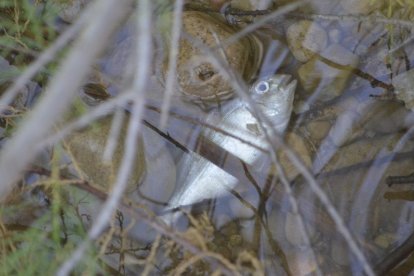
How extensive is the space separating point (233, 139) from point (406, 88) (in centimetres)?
110

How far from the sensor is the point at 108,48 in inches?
136

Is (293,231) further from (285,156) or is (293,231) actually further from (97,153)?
(97,153)

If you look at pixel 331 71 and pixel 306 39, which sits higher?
pixel 306 39

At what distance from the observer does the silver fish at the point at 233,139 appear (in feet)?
10.5

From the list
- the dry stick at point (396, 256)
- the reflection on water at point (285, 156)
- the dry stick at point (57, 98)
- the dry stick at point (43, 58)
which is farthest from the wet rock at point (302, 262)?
the dry stick at point (57, 98)

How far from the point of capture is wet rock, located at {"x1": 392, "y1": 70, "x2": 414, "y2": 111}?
3133 mm

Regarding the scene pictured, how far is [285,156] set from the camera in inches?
127

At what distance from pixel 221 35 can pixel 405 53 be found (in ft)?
3.75

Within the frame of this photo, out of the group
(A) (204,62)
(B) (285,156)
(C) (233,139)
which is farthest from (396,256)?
(A) (204,62)

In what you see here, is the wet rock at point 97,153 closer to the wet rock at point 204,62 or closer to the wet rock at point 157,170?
the wet rock at point 157,170

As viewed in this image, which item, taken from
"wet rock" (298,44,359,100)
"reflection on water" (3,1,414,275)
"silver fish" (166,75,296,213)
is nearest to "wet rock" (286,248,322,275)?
"reflection on water" (3,1,414,275)

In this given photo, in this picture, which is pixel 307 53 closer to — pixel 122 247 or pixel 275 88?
pixel 275 88

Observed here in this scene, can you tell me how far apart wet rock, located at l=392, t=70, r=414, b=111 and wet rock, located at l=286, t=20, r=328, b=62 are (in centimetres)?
51

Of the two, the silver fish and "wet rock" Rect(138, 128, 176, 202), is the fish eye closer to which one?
the silver fish
